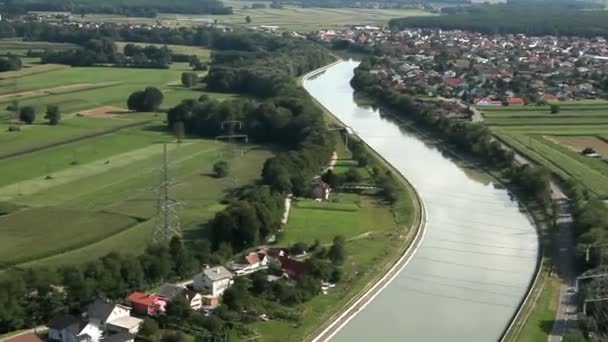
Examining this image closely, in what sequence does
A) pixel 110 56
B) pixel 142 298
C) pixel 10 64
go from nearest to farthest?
pixel 142 298 → pixel 10 64 → pixel 110 56

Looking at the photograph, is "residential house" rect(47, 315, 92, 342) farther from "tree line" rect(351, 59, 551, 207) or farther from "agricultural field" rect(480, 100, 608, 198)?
"agricultural field" rect(480, 100, 608, 198)

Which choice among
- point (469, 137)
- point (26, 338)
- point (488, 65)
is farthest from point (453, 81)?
point (26, 338)

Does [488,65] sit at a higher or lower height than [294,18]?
higher

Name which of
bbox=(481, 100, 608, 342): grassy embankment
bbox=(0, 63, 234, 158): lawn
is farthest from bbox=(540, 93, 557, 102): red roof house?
bbox=(0, 63, 234, 158): lawn

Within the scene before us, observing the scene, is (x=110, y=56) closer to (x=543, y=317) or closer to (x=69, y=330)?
(x=69, y=330)

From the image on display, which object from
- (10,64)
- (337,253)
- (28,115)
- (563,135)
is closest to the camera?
(337,253)
